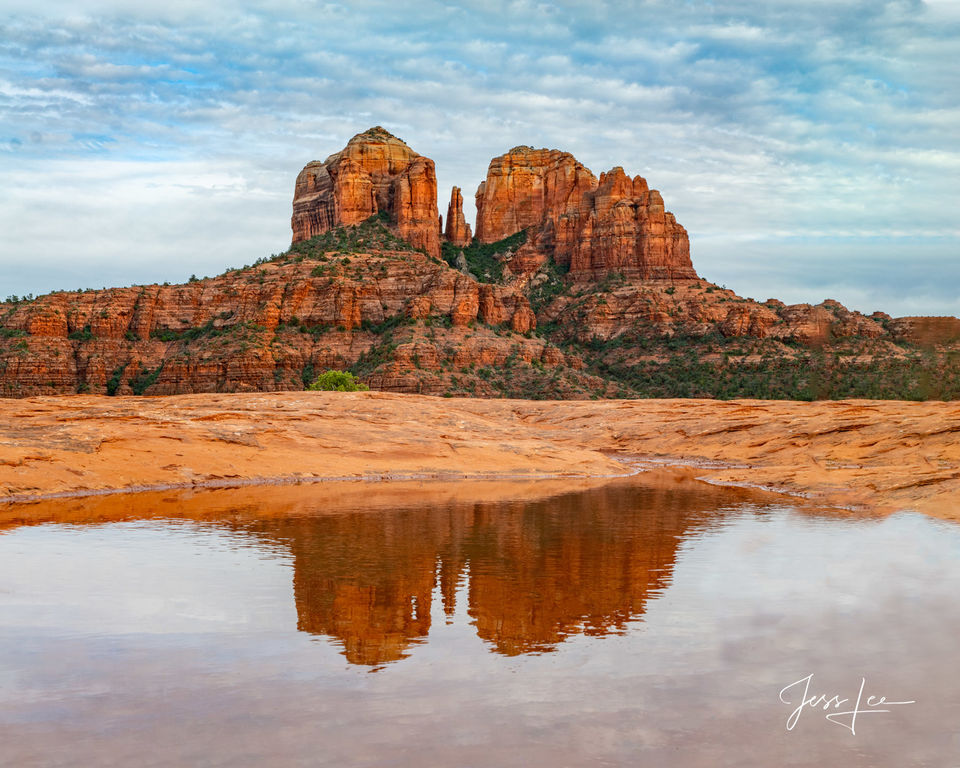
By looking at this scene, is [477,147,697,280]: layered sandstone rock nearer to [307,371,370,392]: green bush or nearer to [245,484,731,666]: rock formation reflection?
[307,371,370,392]: green bush

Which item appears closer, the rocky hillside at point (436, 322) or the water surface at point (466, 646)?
the water surface at point (466, 646)

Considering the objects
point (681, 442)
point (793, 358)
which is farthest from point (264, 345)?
point (681, 442)

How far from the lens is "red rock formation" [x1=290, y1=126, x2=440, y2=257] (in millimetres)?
139500

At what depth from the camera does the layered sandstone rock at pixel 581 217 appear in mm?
142625

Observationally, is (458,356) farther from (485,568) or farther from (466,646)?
(466,646)

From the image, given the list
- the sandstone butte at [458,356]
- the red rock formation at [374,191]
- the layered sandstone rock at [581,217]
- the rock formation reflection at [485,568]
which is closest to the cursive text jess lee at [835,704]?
the rock formation reflection at [485,568]

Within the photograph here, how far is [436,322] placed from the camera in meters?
115

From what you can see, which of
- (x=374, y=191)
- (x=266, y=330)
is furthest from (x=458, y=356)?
(x=374, y=191)

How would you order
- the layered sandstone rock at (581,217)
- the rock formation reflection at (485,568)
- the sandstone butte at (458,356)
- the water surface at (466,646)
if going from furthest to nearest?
1. the layered sandstone rock at (581,217)
2. the sandstone butte at (458,356)
3. the rock formation reflection at (485,568)
4. the water surface at (466,646)

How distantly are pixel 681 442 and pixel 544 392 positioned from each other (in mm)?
53776

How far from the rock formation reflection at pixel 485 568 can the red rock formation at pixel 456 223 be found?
136m

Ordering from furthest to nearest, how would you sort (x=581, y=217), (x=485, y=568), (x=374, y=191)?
(x=581, y=217), (x=374, y=191), (x=485, y=568)

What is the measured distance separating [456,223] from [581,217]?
2198 cm

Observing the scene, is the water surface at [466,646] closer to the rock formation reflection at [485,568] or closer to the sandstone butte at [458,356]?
the rock formation reflection at [485,568]
